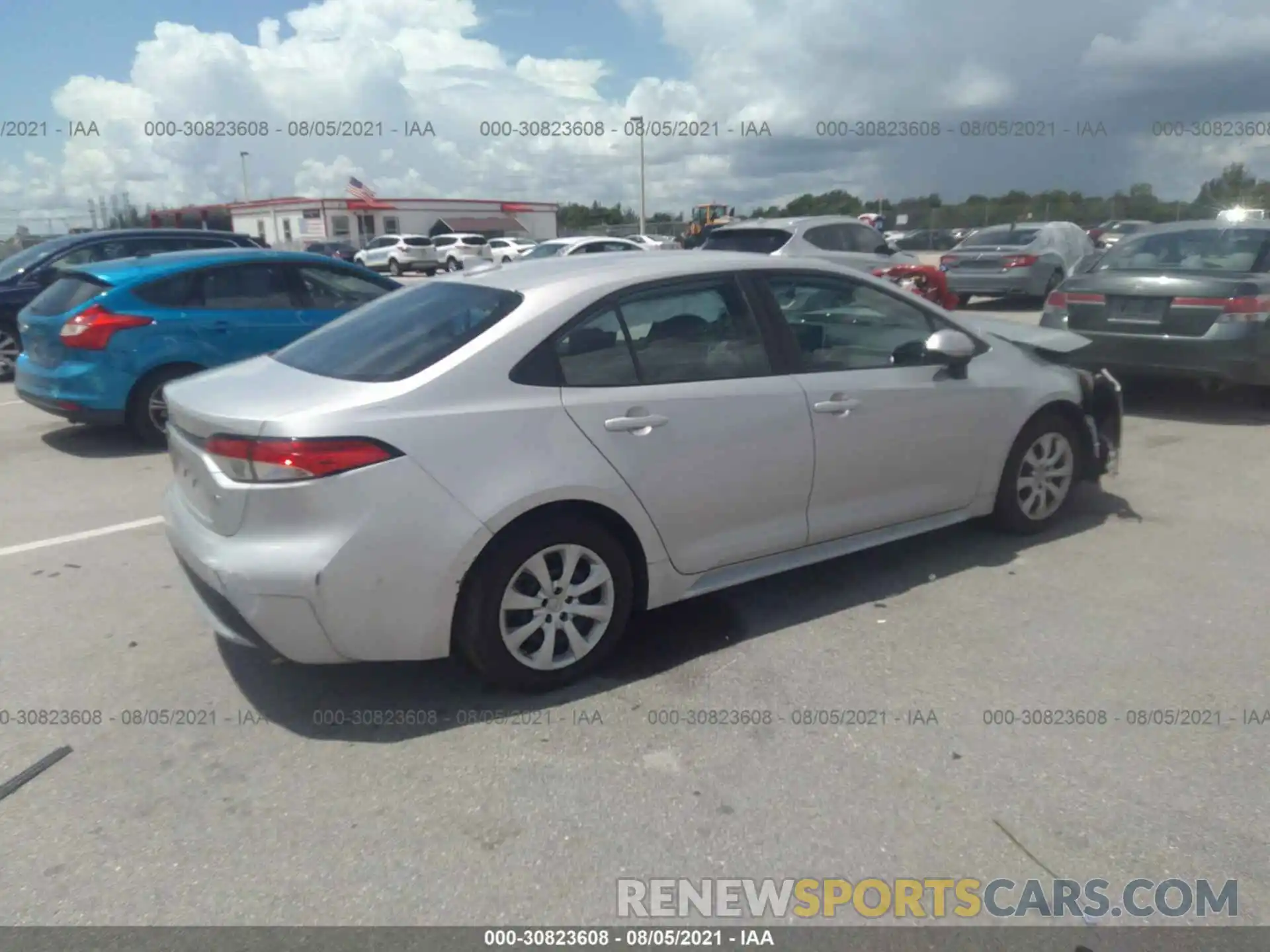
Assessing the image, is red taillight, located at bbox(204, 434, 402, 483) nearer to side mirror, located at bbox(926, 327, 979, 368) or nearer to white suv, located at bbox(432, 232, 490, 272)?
side mirror, located at bbox(926, 327, 979, 368)

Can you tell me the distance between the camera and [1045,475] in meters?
5.29

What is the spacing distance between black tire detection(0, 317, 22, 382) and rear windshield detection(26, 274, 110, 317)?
379cm

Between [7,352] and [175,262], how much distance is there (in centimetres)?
495

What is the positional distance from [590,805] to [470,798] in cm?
38

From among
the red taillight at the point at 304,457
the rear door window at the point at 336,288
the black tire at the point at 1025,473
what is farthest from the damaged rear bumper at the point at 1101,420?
the rear door window at the point at 336,288

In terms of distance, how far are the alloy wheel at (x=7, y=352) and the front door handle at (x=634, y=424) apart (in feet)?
32.9

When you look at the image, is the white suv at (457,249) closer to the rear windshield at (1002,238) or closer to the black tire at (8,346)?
the rear windshield at (1002,238)

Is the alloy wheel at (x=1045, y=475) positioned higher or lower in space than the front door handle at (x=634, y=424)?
lower

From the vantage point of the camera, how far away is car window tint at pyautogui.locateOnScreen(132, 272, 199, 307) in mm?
7512

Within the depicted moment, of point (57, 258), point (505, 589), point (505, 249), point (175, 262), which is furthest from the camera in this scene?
point (505, 249)

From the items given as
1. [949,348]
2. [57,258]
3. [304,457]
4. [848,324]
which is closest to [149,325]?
[57,258]

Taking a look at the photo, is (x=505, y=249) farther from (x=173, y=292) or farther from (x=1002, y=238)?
(x=173, y=292)

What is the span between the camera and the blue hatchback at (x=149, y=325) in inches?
289
